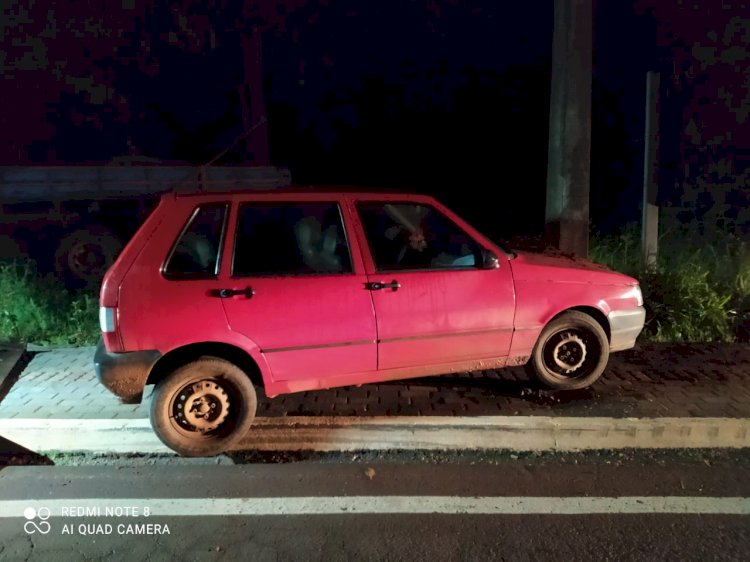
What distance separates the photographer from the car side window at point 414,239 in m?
4.52

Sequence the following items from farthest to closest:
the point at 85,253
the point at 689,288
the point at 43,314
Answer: the point at 85,253 → the point at 43,314 → the point at 689,288

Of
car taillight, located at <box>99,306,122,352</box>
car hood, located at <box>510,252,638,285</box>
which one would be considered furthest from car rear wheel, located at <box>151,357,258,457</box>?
car hood, located at <box>510,252,638,285</box>

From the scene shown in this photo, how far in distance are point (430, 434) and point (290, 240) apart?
165 centimetres

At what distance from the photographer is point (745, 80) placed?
36.9 feet

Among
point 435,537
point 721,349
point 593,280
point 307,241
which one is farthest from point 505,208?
point 435,537

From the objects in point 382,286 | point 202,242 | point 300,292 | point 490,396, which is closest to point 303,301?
point 300,292

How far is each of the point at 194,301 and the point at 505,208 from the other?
11212 millimetres

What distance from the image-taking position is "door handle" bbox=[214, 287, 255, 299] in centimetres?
409

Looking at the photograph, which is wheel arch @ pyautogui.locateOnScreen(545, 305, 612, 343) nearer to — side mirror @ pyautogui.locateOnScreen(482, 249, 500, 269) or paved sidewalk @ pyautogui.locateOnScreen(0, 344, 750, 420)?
paved sidewalk @ pyautogui.locateOnScreen(0, 344, 750, 420)

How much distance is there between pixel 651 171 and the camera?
720 centimetres

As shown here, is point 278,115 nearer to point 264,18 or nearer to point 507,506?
point 264,18

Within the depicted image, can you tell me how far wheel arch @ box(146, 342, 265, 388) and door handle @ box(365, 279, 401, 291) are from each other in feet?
3.09

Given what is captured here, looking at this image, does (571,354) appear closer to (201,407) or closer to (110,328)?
(201,407)

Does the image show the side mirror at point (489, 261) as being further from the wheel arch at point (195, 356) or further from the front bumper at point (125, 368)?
the front bumper at point (125, 368)
